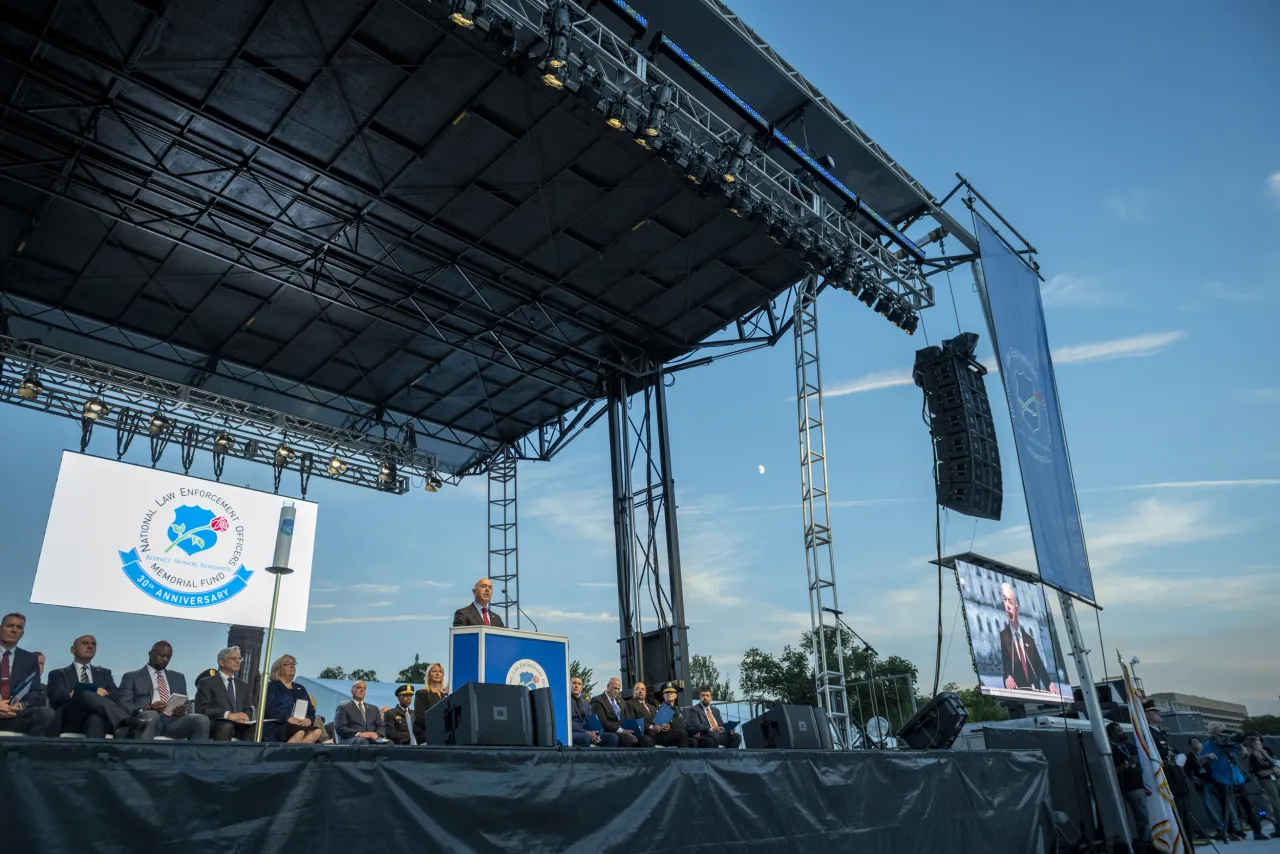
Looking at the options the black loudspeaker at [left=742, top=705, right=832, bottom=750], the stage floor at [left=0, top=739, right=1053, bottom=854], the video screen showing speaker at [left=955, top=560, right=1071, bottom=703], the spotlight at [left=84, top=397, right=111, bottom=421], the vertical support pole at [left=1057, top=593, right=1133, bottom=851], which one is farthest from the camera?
the video screen showing speaker at [left=955, top=560, right=1071, bottom=703]

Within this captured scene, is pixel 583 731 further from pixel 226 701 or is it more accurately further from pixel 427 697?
pixel 226 701

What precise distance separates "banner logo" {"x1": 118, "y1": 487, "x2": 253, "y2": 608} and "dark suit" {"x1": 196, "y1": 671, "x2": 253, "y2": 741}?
6709 mm

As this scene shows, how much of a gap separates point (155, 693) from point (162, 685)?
10cm

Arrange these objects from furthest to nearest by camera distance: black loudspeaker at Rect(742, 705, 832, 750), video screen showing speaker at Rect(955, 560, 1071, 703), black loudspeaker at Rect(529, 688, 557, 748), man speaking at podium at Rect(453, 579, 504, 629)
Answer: video screen showing speaker at Rect(955, 560, 1071, 703) → man speaking at podium at Rect(453, 579, 504, 629) → black loudspeaker at Rect(742, 705, 832, 750) → black loudspeaker at Rect(529, 688, 557, 748)

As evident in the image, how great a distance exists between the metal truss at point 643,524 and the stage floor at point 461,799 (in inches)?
273

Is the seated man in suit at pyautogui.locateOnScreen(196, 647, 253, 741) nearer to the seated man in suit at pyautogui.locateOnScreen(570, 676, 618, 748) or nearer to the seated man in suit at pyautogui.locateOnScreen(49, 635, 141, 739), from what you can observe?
the seated man in suit at pyautogui.locateOnScreen(49, 635, 141, 739)

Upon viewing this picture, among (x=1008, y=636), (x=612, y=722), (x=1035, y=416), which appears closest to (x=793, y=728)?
(x=612, y=722)

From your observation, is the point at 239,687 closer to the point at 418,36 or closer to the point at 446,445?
the point at 418,36

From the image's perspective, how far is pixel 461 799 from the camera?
2988 mm

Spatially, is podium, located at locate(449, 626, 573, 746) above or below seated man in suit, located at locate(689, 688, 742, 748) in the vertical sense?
above

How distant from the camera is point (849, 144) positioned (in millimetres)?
10375

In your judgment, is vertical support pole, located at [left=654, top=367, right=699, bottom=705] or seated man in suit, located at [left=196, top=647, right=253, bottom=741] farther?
vertical support pole, located at [left=654, top=367, right=699, bottom=705]

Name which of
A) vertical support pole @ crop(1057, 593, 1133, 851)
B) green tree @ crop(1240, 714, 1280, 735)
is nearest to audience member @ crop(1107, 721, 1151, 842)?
vertical support pole @ crop(1057, 593, 1133, 851)

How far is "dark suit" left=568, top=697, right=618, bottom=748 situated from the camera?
6.38 metres
